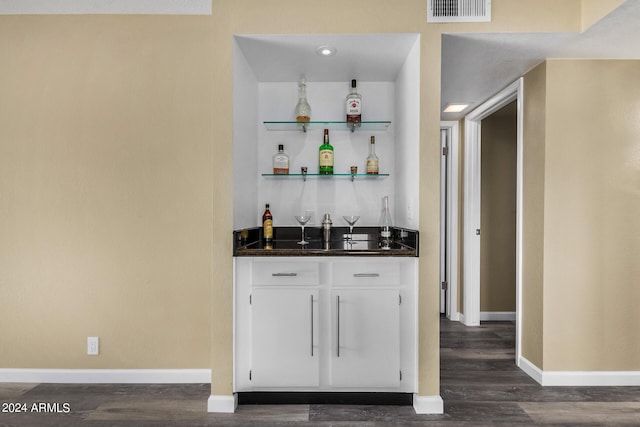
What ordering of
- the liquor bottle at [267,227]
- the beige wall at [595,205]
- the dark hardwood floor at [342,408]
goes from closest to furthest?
1. the dark hardwood floor at [342,408]
2. the beige wall at [595,205]
3. the liquor bottle at [267,227]

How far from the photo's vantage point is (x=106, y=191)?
101 inches

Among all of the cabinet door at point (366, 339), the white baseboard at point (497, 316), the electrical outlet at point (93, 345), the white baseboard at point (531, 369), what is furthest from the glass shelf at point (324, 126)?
the white baseboard at point (497, 316)

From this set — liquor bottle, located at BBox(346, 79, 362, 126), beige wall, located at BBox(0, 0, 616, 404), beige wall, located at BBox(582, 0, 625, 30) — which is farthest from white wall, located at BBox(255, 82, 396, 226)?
beige wall, located at BBox(582, 0, 625, 30)

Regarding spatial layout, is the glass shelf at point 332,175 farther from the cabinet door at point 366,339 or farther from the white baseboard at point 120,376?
the white baseboard at point 120,376

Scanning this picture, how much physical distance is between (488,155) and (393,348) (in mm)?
2819

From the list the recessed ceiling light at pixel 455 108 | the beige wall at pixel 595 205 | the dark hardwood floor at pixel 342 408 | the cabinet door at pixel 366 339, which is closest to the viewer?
the dark hardwood floor at pixel 342 408

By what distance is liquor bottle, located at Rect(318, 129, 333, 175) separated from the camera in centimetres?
278

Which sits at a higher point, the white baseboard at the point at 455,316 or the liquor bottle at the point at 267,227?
the liquor bottle at the point at 267,227

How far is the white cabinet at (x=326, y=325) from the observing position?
2.21 metres

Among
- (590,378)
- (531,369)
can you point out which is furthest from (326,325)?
(590,378)

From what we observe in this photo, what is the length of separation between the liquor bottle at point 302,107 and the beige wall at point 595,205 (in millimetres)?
1628

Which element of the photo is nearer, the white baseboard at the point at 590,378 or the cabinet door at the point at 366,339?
the cabinet door at the point at 366,339

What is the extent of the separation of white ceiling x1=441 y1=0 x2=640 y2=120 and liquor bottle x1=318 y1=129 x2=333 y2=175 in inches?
37.5

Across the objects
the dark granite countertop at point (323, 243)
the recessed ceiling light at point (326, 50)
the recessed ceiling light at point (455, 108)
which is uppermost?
the recessed ceiling light at point (326, 50)
